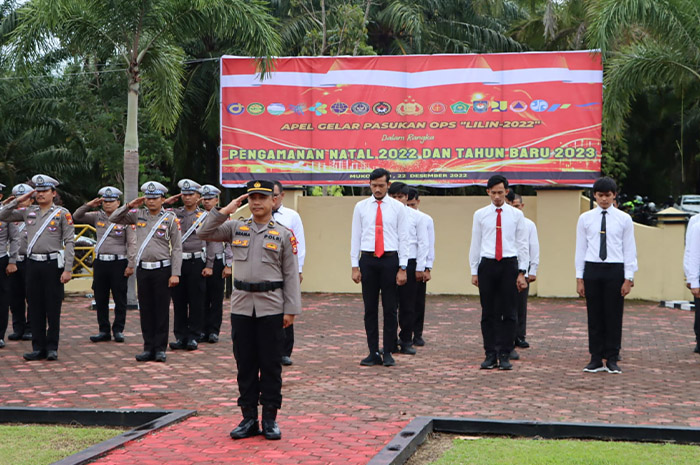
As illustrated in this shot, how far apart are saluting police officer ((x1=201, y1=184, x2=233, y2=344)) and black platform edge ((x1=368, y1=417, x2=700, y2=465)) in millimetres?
5516

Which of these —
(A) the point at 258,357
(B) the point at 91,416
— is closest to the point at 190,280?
(B) the point at 91,416

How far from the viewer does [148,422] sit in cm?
683

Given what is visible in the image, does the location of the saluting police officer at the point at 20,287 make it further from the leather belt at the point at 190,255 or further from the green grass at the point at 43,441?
the green grass at the point at 43,441

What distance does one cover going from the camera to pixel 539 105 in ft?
57.1

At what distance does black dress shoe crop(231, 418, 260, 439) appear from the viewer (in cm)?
636

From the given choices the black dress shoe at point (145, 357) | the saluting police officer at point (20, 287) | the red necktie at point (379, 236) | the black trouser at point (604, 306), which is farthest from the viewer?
the saluting police officer at point (20, 287)

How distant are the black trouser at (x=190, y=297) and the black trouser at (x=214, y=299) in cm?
50

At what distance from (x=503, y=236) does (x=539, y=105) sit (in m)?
8.51

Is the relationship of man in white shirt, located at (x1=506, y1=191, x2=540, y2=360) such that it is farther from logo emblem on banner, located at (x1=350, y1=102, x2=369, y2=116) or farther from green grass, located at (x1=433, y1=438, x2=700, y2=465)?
logo emblem on banner, located at (x1=350, y1=102, x2=369, y2=116)

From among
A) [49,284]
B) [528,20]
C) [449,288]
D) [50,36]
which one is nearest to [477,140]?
[449,288]

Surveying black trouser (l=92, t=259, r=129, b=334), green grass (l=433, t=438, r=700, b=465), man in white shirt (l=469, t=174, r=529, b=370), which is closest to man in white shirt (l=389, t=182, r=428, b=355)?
man in white shirt (l=469, t=174, r=529, b=370)

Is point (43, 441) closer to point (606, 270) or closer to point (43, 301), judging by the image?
point (43, 301)

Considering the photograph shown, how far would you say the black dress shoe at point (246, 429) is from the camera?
6363 mm

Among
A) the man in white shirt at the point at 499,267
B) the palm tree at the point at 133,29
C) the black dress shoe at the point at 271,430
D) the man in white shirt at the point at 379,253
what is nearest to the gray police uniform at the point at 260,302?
the black dress shoe at the point at 271,430
